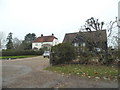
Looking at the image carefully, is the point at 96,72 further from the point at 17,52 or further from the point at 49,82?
the point at 17,52

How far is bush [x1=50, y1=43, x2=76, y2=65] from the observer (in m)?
10.9

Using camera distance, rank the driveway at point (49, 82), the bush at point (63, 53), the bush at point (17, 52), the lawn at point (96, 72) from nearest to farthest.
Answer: the driveway at point (49, 82) → the lawn at point (96, 72) → the bush at point (63, 53) → the bush at point (17, 52)

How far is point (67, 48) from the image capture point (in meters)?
10.9

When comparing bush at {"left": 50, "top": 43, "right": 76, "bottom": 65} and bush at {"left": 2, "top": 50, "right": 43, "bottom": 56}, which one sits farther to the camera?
bush at {"left": 2, "top": 50, "right": 43, "bottom": 56}

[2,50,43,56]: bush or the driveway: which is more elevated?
[2,50,43,56]: bush

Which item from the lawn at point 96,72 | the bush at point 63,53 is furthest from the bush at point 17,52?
the lawn at point 96,72

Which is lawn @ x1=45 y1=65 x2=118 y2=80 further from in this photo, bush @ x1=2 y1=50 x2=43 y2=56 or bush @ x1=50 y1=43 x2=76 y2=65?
bush @ x1=2 y1=50 x2=43 y2=56

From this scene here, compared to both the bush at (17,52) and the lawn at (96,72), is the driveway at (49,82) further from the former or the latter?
the bush at (17,52)

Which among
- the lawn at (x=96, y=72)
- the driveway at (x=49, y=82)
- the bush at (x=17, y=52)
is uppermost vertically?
the bush at (x=17, y=52)

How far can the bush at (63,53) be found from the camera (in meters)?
10.9

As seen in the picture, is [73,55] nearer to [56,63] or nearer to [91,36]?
[56,63]

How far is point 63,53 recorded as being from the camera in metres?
10.9

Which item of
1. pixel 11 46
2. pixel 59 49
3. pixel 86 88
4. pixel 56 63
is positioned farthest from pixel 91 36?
pixel 11 46

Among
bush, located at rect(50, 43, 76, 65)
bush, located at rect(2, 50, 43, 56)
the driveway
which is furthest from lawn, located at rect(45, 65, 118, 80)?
bush, located at rect(2, 50, 43, 56)
